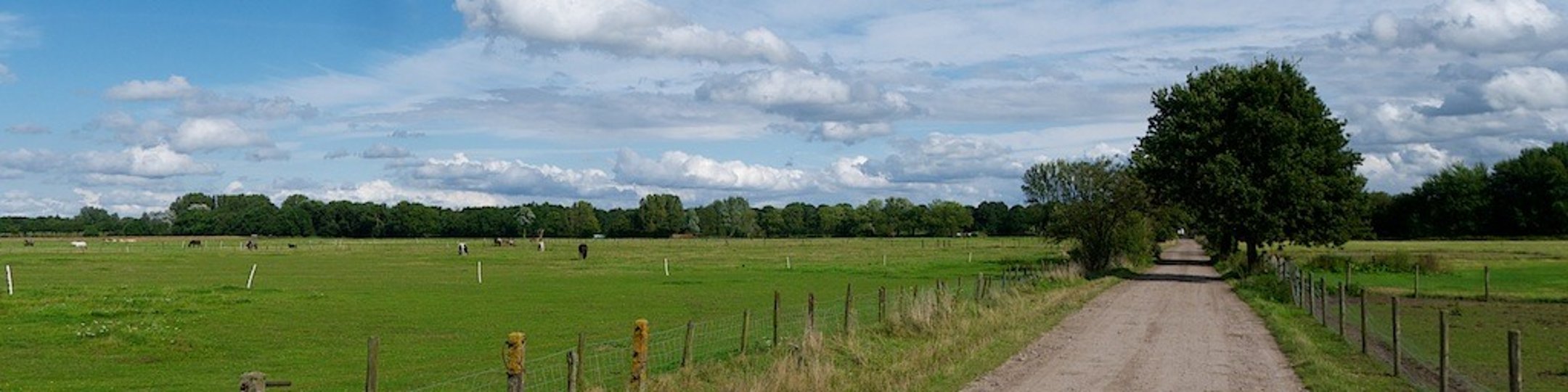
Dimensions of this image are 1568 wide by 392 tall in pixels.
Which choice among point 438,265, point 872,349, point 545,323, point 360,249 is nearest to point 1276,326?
point 872,349

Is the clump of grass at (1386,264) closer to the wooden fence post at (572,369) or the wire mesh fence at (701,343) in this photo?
the wire mesh fence at (701,343)

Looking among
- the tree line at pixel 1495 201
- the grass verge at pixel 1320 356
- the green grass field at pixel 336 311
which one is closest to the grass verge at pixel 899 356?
the grass verge at pixel 1320 356

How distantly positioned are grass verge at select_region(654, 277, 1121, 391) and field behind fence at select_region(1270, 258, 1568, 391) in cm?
567

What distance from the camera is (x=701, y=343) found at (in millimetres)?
23672

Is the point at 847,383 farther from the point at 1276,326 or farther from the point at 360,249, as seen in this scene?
the point at 360,249

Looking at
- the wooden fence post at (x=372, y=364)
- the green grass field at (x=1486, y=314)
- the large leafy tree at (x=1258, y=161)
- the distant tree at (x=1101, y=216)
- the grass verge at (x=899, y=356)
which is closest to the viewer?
the wooden fence post at (x=372, y=364)

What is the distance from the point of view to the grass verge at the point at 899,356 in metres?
15.5

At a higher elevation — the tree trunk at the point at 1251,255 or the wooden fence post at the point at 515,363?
the tree trunk at the point at 1251,255

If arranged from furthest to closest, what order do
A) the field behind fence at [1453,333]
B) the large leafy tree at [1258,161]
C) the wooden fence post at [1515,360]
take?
the large leafy tree at [1258,161] → the field behind fence at [1453,333] → the wooden fence post at [1515,360]

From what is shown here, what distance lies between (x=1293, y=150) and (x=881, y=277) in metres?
18.6

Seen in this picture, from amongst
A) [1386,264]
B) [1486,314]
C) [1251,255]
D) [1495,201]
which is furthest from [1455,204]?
[1486,314]

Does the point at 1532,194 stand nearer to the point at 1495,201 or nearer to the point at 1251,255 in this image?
the point at 1495,201

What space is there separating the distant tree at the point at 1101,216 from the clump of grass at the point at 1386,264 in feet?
26.8

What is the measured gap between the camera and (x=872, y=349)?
19391mm
